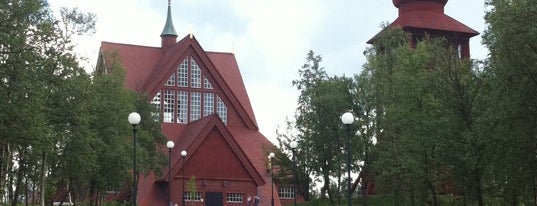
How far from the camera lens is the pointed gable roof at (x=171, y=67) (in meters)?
64.8

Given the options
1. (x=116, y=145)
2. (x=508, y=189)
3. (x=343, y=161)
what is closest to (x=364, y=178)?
(x=343, y=161)

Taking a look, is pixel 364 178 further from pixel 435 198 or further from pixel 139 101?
pixel 139 101

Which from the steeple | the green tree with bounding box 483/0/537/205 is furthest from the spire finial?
the green tree with bounding box 483/0/537/205

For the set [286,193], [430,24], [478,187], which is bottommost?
[478,187]

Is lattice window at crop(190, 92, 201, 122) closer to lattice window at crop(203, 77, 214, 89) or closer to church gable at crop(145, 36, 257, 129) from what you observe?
church gable at crop(145, 36, 257, 129)

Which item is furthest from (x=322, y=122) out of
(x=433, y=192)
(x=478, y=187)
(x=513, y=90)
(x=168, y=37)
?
(x=168, y=37)

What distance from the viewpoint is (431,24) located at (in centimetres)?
5838

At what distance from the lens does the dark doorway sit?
57688 mm

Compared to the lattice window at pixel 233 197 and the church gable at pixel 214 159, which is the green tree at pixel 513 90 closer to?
the church gable at pixel 214 159

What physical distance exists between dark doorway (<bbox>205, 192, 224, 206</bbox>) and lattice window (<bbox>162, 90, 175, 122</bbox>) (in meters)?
10.0

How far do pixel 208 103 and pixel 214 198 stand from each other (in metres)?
11.3

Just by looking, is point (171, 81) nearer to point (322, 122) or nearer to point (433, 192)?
point (322, 122)

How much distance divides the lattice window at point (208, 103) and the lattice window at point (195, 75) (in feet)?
3.71

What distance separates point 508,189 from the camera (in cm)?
2733
